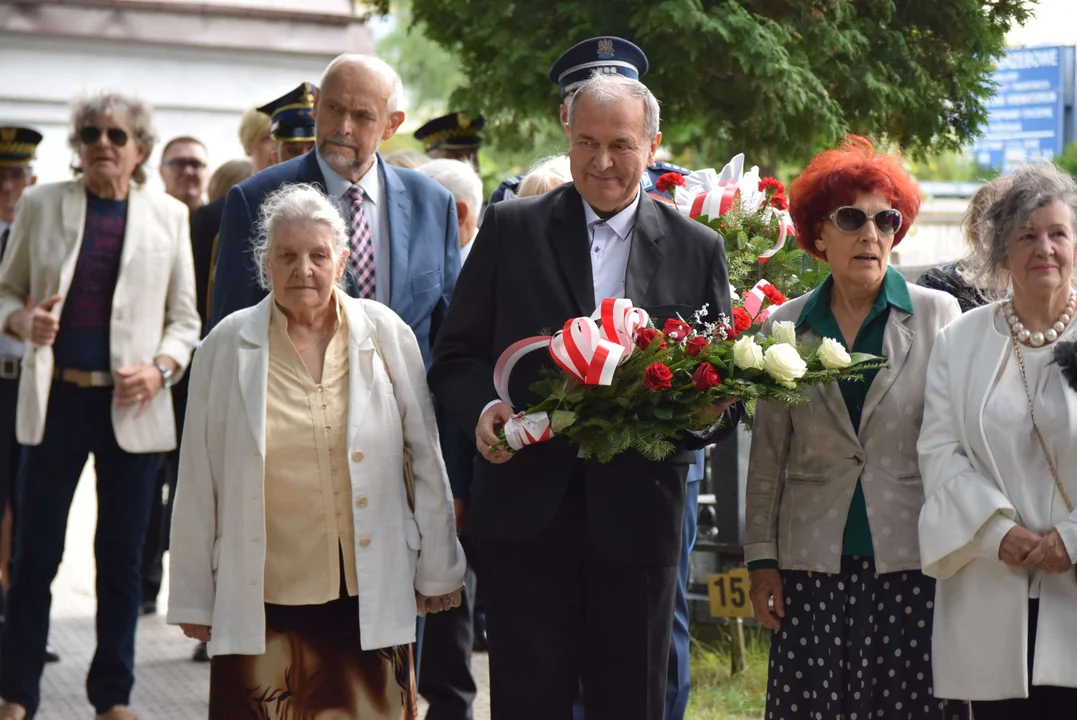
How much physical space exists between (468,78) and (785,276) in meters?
3.68

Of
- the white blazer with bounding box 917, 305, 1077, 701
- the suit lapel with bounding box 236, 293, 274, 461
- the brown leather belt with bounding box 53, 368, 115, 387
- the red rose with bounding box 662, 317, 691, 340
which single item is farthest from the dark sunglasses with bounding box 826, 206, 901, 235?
the brown leather belt with bounding box 53, 368, 115, 387

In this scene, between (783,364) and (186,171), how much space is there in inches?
231

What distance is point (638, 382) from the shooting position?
154 inches

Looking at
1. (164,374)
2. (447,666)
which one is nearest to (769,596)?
(447,666)

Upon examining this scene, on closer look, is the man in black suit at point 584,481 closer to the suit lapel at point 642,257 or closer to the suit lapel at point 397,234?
the suit lapel at point 642,257

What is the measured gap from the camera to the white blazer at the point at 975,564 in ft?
13.3

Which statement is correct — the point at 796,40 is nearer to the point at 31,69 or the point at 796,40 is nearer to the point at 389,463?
the point at 389,463

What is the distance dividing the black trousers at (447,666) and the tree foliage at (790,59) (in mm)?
2906

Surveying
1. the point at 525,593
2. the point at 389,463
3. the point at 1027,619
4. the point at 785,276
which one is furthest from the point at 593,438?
the point at 785,276

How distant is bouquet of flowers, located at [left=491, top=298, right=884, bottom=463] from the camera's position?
3.86 metres

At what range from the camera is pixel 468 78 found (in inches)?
336

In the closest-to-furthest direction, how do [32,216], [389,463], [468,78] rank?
[389,463] < [32,216] < [468,78]

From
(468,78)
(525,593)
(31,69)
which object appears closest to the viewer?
(525,593)

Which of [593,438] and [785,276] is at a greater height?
[785,276]
